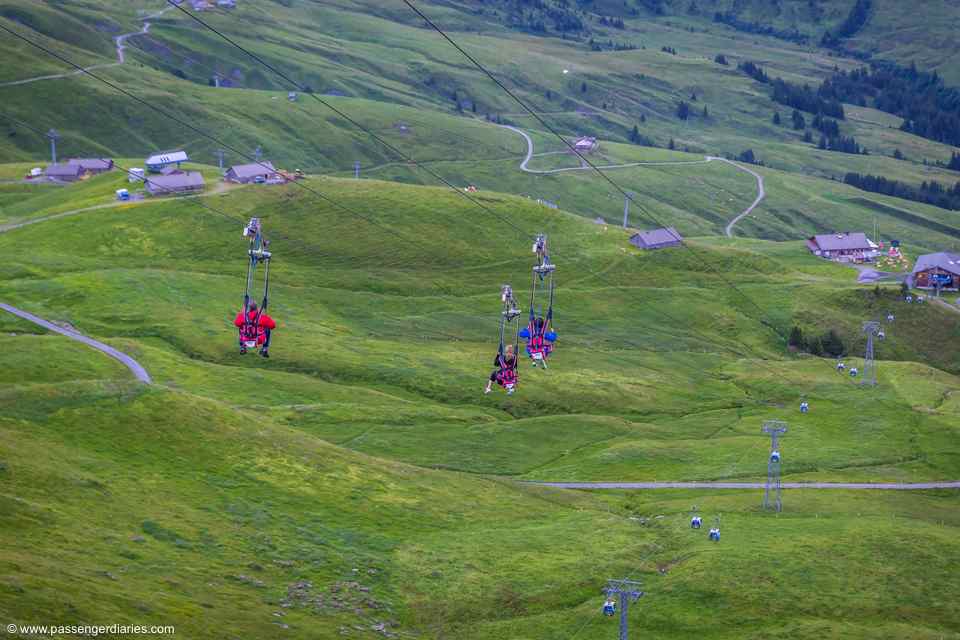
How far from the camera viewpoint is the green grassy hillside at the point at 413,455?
82.4 m

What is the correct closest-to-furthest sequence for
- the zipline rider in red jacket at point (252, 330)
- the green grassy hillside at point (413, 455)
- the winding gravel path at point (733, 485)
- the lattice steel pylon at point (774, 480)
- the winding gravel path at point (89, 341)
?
the zipline rider in red jacket at point (252, 330), the green grassy hillside at point (413, 455), the lattice steel pylon at point (774, 480), the winding gravel path at point (733, 485), the winding gravel path at point (89, 341)

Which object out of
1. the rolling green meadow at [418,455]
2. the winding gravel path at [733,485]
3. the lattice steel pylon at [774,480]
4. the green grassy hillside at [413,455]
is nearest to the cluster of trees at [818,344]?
the rolling green meadow at [418,455]

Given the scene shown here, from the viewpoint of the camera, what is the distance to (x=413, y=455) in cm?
12744

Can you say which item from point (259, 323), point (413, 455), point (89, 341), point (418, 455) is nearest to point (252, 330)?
point (259, 323)

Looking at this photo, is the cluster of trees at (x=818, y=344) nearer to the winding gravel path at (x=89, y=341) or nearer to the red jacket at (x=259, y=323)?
the winding gravel path at (x=89, y=341)

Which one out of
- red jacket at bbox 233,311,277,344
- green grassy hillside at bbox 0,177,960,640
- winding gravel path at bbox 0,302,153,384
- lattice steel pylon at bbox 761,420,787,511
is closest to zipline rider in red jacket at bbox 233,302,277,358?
red jacket at bbox 233,311,277,344

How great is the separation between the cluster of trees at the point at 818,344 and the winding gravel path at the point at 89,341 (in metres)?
108

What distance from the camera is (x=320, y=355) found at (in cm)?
15512

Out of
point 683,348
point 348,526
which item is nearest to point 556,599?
point 348,526

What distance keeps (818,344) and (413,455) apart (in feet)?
301

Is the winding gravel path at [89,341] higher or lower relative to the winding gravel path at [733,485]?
lower

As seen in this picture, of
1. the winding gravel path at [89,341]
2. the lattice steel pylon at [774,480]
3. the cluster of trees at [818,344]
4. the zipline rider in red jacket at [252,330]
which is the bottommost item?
the cluster of trees at [818,344]

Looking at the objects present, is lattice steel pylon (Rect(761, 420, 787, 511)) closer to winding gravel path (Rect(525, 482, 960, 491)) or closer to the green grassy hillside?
winding gravel path (Rect(525, 482, 960, 491))

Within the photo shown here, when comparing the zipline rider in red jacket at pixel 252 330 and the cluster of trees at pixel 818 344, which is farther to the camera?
the cluster of trees at pixel 818 344
